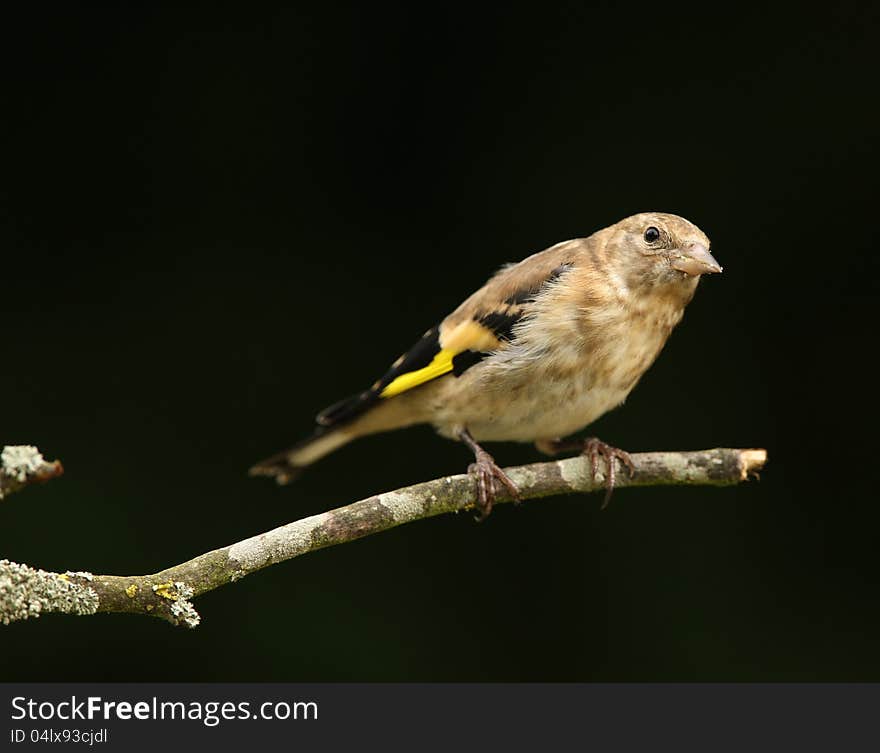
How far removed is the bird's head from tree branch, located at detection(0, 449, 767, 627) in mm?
519

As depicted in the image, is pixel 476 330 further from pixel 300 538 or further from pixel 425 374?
pixel 300 538

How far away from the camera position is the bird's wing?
10.4 ft

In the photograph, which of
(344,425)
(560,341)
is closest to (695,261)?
(560,341)

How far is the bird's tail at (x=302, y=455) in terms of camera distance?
3650 mm

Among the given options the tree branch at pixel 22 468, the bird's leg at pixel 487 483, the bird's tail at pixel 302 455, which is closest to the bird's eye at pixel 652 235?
the bird's leg at pixel 487 483

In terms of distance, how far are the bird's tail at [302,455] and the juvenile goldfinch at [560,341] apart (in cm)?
37

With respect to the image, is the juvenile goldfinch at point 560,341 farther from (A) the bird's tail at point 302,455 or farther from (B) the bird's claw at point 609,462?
(A) the bird's tail at point 302,455

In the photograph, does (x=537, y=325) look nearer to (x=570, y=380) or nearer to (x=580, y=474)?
(x=570, y=380)

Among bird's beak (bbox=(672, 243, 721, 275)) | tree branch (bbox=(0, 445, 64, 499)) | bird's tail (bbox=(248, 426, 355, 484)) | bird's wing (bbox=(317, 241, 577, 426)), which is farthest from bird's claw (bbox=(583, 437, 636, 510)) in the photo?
tree branch (bbox=(0, 445, 64, 499))

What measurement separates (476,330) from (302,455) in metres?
0.88

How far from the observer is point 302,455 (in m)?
3.73

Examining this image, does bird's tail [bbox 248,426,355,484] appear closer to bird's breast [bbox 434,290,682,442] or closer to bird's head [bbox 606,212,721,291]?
bird's breast [bbox 434,290,682,442]

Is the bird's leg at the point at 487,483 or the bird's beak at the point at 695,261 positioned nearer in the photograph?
the bird's leg at the point at 487,483

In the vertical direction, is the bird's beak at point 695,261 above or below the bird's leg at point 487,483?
above
